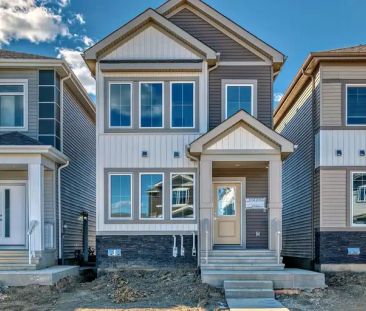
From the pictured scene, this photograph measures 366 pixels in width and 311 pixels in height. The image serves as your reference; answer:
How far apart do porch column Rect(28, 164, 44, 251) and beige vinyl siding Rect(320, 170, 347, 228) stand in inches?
304

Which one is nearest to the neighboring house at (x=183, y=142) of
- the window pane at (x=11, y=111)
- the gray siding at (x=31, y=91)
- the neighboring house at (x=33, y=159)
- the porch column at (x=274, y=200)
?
the porch column at (x=274, y=200)

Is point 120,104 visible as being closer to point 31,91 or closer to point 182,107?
point 182,107

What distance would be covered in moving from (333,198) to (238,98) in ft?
12.9

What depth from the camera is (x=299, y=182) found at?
15297mm

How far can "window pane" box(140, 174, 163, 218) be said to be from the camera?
12578mm

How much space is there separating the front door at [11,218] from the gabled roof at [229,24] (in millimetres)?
7056

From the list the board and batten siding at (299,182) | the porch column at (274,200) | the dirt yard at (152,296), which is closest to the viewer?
the dirt yard at (152,296)

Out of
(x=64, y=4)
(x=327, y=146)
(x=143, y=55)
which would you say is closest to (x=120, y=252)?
(x=143, y=55)

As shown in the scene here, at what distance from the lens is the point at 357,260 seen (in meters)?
12.4

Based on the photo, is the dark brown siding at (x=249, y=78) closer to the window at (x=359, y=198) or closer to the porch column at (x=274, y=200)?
the porch column at (x=274, y=200)

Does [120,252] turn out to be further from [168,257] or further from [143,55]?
[143,55]

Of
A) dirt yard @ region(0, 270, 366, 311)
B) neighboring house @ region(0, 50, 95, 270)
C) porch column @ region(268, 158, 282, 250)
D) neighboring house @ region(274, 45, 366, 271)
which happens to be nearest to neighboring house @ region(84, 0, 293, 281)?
porch column @ region(268, 158, 282, 250)

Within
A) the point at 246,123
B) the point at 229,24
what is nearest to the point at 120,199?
the point at 246,123

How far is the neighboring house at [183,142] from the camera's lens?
12.0 m
